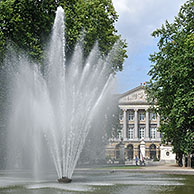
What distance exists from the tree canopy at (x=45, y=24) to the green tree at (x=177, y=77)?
4707 mm

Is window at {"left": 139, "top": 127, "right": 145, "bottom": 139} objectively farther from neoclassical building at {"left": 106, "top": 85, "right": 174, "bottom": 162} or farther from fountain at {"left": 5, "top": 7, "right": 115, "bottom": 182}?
fountain at {"left": 5, "top": 7, "right": 115, "bottom": 182}

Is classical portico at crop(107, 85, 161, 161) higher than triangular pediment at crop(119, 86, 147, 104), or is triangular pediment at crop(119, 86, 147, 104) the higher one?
triangular pediment at crop(119, 86, 147, 104)

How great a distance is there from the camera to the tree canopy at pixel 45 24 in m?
25.4

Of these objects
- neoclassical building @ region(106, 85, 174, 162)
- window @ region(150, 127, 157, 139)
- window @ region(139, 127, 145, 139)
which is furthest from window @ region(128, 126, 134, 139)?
window @ region(150, 127, 157, 139)

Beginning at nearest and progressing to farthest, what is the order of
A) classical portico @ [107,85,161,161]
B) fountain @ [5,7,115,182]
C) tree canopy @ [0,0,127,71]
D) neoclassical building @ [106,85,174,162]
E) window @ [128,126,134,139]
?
fountain @ [5,7,115,182] < tree canopy @ [0,0,127,71] < neoclassical building @ [106,85,174,162] < classical portico @ [107,85,161,161] < window @ [128,126,134,139]

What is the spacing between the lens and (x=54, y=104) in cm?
2097

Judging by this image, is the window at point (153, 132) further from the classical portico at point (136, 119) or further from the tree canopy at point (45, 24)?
the tree canopy at point (45, 24)

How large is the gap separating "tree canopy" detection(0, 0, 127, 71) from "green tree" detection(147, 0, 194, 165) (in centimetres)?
471

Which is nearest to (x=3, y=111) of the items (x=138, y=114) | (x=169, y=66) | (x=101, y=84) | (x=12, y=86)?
(x=12, y=86)

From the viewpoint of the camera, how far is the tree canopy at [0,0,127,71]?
25.4 meters

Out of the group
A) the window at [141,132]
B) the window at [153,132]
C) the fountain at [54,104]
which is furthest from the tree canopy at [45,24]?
the window at [141,132]

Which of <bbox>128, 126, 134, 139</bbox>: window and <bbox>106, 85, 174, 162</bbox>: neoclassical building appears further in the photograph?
<bbox>128, 126, 134, 139</bbox>: window

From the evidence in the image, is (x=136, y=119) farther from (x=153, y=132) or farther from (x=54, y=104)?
(x=54, y=104)

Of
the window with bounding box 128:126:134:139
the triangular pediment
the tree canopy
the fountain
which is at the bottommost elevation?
the fountain
